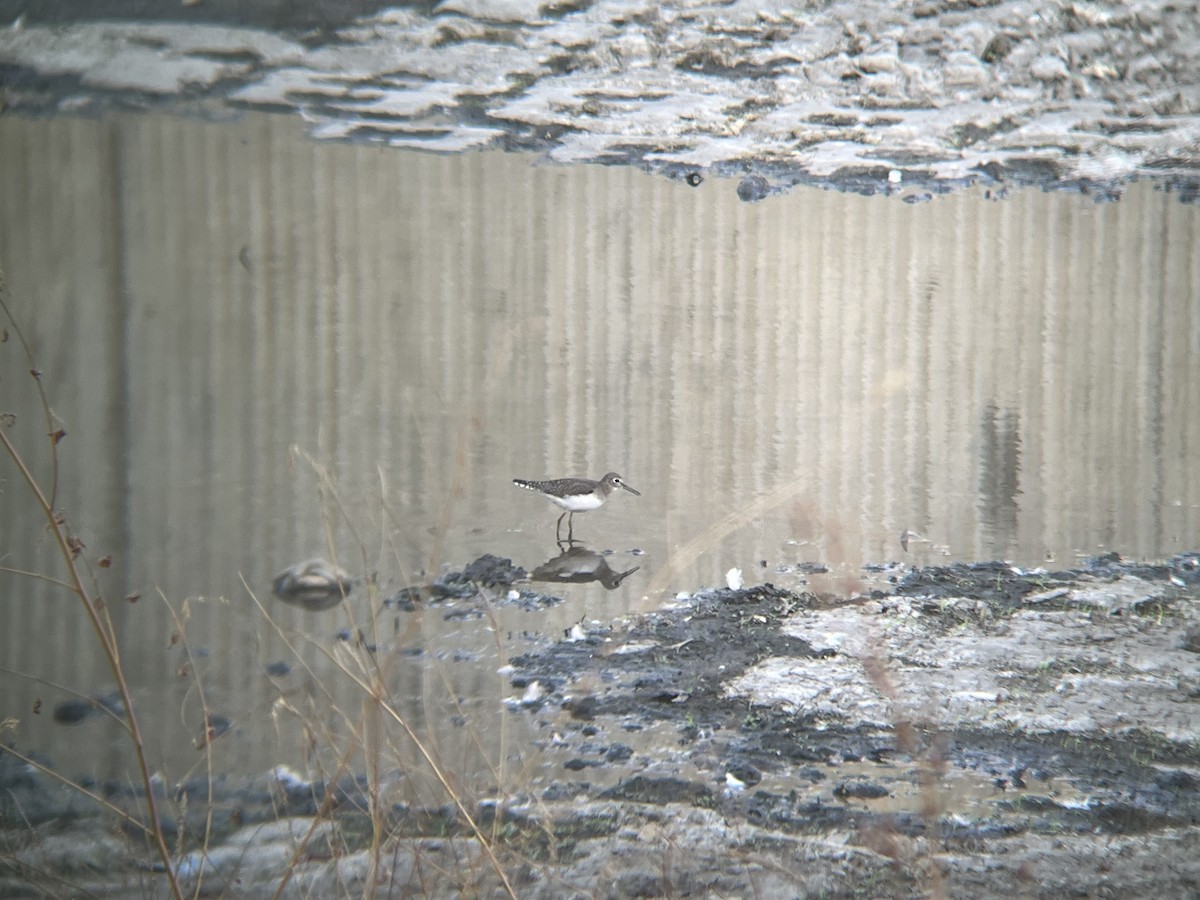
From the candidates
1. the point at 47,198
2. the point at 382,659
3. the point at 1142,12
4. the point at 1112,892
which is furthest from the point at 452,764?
the point at 1142,12

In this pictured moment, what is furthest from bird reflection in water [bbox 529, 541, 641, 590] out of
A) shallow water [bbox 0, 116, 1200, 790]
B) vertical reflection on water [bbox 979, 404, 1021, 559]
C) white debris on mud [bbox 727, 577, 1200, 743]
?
vertical reflection on water [bbox 979, 404, 1021, 559]

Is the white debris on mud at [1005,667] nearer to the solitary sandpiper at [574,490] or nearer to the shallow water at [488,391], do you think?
the shallow water at [488,391]

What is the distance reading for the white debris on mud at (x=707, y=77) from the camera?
127cm

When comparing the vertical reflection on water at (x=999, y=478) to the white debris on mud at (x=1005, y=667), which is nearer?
the white debris on mud at (x=1005, y=667)

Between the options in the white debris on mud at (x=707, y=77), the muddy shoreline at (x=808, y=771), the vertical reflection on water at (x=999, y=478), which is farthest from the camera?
the vertical reflection on water at (x=999, y=478)

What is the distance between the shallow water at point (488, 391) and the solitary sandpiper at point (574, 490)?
0.8 inches

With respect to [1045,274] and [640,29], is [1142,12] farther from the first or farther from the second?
[640,29]

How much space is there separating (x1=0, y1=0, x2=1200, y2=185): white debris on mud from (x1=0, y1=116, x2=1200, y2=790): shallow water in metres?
0.06

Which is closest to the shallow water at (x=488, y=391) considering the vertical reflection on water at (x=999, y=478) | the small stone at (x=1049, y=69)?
the vertical reflection on water at (x=999, y=478)

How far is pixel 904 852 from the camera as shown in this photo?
1155 mm

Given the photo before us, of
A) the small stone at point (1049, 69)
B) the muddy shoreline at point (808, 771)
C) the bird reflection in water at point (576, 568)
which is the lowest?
the muddy shoreline at point (808, 771)

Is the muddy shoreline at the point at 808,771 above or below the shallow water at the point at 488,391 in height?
below

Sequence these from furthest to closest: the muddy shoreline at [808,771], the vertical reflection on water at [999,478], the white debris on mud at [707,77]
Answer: the vertical reflection on water at [999,478] → the white debris on mud at [707,77] → the muddy shoreline at [808,771]

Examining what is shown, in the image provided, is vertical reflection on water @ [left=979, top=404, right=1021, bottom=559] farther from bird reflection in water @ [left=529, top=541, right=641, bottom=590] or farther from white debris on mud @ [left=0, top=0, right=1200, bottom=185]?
bird reflection in water @ [left=529, top=541, right=641, bottom=590]
